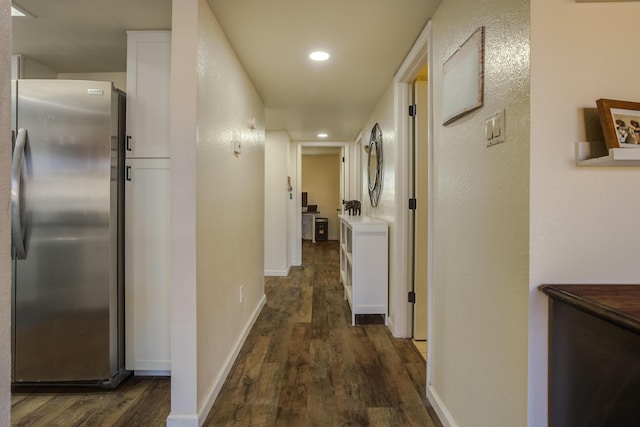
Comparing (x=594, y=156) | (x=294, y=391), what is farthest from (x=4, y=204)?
(x=294, y=391)

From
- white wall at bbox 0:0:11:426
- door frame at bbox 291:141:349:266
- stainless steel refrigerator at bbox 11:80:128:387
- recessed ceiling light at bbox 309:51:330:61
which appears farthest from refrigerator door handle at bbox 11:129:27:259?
door frame at bbox 291:141:349:266

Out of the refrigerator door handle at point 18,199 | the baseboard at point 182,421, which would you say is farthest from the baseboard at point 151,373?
the refrigerator door handle at point 18,199

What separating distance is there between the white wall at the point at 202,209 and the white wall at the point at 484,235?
4.17ft

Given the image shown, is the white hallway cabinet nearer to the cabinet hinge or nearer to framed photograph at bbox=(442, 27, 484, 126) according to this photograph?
framed photograph at bbox=(442, 27, 484, 126)

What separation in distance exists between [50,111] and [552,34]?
2529 millimetres

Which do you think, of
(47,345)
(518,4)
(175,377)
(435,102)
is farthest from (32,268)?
(518,4)

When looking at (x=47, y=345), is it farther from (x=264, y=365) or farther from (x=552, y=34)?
(x=552, y=34)

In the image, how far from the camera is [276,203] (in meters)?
5.07

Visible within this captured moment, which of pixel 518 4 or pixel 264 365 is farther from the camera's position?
pixel 264 365

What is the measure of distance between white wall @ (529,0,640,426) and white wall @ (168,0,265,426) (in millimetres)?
1433

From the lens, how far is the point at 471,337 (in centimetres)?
139

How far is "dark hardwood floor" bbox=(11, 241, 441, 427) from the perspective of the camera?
1.74 meters

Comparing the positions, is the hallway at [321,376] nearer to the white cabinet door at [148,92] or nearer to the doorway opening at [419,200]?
the doorway opening at [419,200]

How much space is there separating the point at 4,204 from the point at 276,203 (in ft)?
14.5
